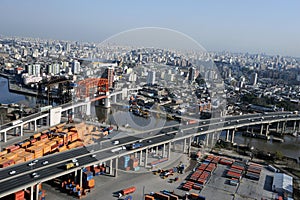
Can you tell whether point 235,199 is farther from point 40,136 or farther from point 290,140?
point 290,140

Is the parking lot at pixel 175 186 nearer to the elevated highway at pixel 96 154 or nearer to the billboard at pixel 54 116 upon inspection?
the elevated highway at pixel 96 154

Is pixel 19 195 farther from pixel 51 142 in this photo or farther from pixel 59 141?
pixel 59 141

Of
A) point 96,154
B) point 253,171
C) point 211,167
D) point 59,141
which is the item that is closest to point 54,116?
point 59,141

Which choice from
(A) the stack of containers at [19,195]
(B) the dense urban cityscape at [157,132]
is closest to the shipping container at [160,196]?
(B) the dense urban cityscape at [157,132]

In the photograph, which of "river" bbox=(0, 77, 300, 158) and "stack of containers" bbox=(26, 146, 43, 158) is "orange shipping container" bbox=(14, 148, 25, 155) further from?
"river" bbox=(0, 77, 300, 158)

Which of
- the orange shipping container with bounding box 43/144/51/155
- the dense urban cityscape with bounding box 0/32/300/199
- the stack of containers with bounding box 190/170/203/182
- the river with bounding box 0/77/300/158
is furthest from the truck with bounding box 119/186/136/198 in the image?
the river with bounding box 0/77/300/158
